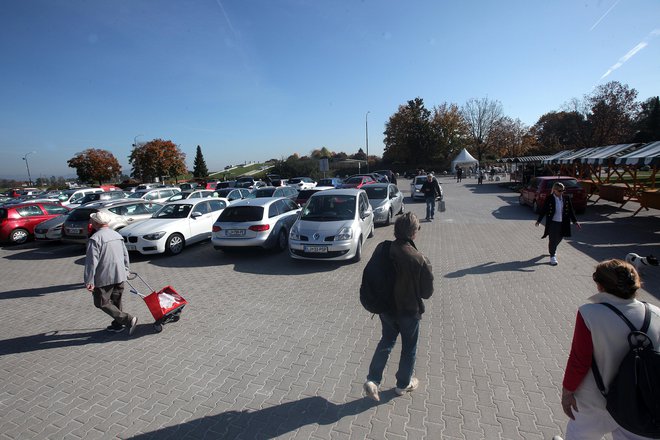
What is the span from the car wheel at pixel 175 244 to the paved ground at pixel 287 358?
6.81 feet

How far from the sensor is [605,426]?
2051 mm

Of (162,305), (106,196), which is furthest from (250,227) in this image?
(106,196)

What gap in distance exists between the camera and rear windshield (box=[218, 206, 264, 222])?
30.0 ft

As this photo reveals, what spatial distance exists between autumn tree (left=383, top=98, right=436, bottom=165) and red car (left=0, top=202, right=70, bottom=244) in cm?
5615

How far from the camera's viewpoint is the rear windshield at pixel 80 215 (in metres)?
10.7

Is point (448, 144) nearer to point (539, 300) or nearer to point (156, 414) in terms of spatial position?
point (539, 300)

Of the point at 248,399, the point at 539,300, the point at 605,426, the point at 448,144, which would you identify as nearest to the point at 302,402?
the point at 248,399

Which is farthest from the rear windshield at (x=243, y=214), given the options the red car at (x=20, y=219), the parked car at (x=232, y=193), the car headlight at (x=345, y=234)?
the red car at (x=20, y=219)

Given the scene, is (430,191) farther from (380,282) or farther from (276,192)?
(380,282)

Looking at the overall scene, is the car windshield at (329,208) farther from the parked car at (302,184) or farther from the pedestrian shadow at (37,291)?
the parked car at (302,184)

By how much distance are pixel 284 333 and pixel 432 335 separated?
82.3 inches

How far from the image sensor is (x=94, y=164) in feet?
147

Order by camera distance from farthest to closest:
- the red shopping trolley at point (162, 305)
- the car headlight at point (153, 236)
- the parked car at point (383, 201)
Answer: the parked car at point (383, 201) < the car headlight at point (153, 236) < the red shopping trolley at point (162, 305)

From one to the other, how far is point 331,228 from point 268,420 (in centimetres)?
516
